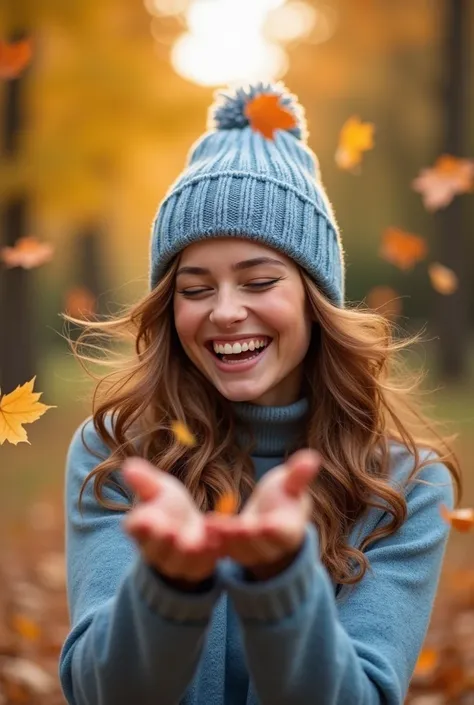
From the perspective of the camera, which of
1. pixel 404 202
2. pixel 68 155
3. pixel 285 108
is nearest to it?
pixel 285 108

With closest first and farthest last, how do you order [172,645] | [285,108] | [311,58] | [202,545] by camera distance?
[202,545]
[172,645]
[285,108]
[311,58]

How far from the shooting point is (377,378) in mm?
2680

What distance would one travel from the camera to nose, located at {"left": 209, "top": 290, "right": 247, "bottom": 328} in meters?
2.30

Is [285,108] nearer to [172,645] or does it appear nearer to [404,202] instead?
[172,645]

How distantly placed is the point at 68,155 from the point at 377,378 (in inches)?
271

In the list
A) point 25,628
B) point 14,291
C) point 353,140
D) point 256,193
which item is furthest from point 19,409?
point 14,291

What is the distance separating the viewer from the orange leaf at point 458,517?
246 cm

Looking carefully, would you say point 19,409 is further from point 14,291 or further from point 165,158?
point 165,158

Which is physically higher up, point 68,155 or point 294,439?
point 68,155

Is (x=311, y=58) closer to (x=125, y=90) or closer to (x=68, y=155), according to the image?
(x=125, y=90)

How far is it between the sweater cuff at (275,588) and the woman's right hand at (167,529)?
0.07 m

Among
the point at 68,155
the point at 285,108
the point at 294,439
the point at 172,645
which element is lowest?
the point at 172,645

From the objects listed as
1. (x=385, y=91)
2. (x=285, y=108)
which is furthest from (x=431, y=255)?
(x=285, y=108)

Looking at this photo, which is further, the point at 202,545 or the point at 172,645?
the point at 172,645
